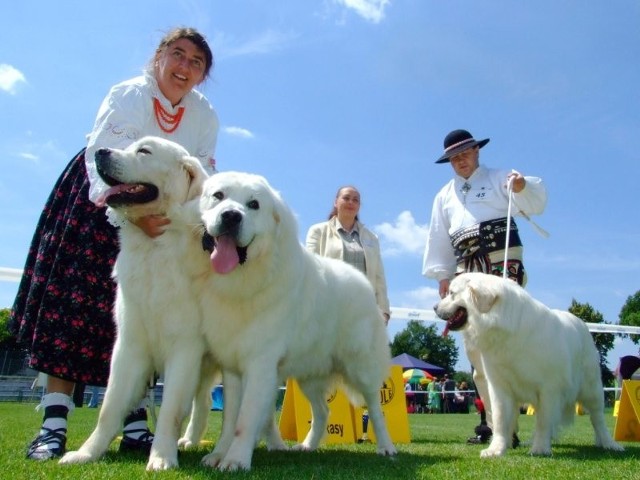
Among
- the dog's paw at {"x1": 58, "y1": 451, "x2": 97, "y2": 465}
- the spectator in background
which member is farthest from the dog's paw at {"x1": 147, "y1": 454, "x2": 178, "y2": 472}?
the spectator in background

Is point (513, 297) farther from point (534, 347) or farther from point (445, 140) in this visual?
point (445, 140)

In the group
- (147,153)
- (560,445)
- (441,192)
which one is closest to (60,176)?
(147,153)

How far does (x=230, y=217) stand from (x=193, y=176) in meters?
0.65

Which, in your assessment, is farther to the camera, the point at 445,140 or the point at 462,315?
the point at 445,140

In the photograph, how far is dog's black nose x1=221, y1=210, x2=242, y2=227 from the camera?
10.7 ft

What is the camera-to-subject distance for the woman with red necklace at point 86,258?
3834 millimetres

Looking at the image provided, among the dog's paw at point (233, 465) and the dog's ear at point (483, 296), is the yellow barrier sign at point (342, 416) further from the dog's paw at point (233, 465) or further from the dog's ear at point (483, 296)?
the dog's paw at point (233, 465)

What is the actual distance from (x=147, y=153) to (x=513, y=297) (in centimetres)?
338

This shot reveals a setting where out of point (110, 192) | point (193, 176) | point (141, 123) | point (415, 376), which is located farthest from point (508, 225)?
point (415, 376)

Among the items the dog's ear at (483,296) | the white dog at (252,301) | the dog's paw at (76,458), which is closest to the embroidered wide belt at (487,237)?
the dog's ear at (483,296)

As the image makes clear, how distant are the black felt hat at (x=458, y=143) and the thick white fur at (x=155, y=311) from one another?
3.32 metres

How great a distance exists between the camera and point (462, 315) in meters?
5.27

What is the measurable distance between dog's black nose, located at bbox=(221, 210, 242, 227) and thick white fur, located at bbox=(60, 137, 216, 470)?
307 millimetres

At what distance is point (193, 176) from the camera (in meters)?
3.75
